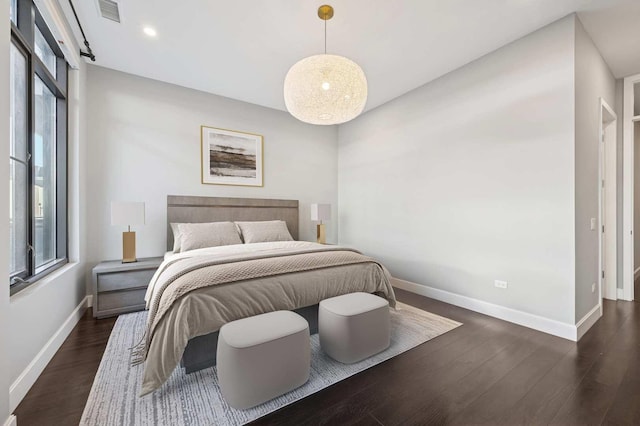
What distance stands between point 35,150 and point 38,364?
65.1 inches

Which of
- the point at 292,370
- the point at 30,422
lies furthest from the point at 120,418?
the point at 292,370

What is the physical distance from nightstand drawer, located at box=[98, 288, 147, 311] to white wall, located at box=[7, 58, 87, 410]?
234 mm

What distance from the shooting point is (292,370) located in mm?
1680

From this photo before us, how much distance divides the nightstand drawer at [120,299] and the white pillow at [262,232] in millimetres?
1348

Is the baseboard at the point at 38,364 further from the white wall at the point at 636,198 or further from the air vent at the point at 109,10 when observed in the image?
the white wall at the point at 636,198

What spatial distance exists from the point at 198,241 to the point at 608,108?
4997 millimetres

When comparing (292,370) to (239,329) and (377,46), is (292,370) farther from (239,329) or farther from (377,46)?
(377,46)

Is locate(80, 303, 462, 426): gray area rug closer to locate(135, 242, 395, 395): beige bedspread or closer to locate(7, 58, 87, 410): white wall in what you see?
locate(135, 242, 395, 395): beige bedspread

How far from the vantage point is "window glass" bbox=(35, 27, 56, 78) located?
89.8 inches

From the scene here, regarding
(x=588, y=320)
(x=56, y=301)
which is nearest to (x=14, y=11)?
(x=56, y=301)

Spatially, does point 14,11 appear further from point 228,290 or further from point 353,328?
point 353,328

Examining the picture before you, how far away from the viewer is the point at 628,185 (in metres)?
3.32

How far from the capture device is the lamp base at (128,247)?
10.2 ft

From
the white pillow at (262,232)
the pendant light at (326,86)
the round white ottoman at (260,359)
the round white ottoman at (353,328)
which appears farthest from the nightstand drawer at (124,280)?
the pendant light at (326,86)
